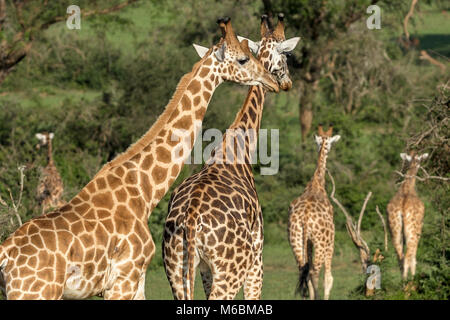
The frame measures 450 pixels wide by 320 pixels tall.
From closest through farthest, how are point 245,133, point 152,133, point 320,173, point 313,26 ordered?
point 152,133 → point 245,133 → point 320,173 → point 313,26

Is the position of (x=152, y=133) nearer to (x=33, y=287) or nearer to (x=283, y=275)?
(x=33, y=287)

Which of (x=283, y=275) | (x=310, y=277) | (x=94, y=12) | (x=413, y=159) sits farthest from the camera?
(x=94, y=12)

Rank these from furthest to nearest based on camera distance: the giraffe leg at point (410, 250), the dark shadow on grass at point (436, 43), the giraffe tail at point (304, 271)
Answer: the dark shadow on grass at point (436, 43) < the giraffe leg at point (410, 250) < the giraffe tail at point (304, 271)

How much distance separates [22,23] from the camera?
690 inches

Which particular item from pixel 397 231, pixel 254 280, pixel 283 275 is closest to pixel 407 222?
pixel 397 231

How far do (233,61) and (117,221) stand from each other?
170 centimetres

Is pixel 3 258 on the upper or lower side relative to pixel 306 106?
upper

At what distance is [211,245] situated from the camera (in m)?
7.03

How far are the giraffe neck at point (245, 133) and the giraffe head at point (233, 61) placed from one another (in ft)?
2.77

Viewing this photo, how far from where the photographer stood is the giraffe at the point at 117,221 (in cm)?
581

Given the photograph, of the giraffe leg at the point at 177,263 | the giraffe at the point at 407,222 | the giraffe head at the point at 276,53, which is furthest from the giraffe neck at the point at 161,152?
the giraffe at the point at 407,222

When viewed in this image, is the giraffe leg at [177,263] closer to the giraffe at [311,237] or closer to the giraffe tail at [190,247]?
the giraffe tail at [190,247]

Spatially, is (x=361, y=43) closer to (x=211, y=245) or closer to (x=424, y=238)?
(x=424, y=238)
